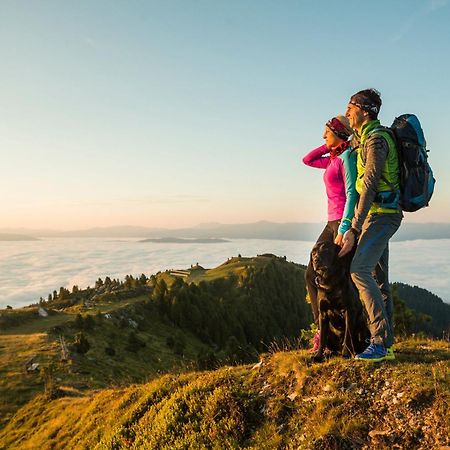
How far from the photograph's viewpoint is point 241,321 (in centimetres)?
11738

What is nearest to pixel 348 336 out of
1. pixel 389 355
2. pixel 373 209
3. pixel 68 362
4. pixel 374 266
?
pixel 389 355

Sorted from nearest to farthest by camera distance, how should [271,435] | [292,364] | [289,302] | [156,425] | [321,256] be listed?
[271,435], [321,256], [292,364], [156,425], [289,302]

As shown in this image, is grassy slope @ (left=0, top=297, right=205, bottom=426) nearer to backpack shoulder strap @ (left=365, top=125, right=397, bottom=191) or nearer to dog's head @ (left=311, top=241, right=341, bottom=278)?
dog's head @ (left=311, top=241, right=341, bottom=278)

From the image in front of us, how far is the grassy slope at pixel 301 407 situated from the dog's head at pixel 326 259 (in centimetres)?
153

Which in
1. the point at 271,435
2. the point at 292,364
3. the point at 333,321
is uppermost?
the point at 333,321

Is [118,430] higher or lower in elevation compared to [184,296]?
higher

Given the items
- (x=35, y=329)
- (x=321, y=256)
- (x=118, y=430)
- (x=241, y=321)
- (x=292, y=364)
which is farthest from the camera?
(x=241, y=321)

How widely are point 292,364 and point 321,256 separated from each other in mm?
2193

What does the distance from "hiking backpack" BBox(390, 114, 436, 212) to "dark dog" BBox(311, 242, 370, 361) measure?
1.43 metres

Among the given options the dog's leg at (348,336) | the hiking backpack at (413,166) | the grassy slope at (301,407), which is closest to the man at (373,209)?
the hiking backpack at (413,166)

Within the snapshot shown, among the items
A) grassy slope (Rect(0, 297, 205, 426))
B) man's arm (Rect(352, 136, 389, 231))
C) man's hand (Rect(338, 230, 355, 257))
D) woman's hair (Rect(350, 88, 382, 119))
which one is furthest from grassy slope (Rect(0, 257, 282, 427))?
woman's hair (Rect(350, 88, 382, 119))

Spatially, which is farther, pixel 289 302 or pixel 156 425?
pixel 289 302

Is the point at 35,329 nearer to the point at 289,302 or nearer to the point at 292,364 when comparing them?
the point at 292,364

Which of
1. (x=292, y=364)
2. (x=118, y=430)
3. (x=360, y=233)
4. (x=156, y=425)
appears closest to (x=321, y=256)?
(x=360, y=233)
